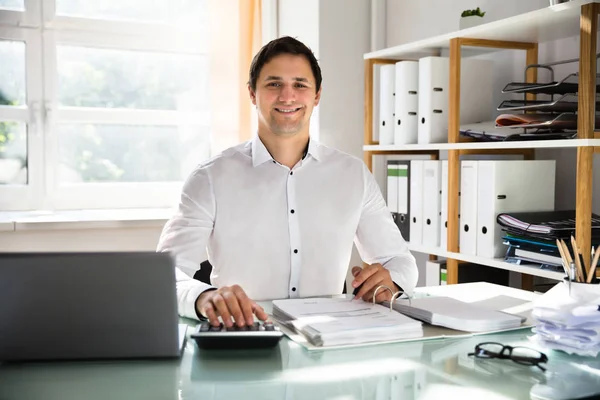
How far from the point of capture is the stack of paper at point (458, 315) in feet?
4.54

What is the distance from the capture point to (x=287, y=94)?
206cm

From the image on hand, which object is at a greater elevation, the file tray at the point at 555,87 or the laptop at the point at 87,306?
the file tray at the point at 555,87

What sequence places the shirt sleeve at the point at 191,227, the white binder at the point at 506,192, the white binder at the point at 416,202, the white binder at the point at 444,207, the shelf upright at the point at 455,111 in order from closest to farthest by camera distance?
1. the shirt sleeve at the point at 191,227
2. the white binder at the point at 506,192
3. the shelf upright at the point at 455,111
4. the white binder at the point at 444,207
5. the white binder at the point at 416,202

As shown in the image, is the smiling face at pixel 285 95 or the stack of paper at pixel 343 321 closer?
the stack of paper at pixel 343 321

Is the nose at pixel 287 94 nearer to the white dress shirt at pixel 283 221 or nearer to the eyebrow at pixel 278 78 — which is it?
the eyebrow at pixel 278 78

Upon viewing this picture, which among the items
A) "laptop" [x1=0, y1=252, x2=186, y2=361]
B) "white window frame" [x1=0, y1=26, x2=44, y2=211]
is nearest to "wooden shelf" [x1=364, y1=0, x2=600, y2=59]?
"laptop" [x1=0, y1=252, x2=186, y2=361]

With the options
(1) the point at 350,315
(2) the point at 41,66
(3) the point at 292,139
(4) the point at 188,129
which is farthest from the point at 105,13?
(1) the point at 350,315

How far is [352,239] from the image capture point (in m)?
2.14

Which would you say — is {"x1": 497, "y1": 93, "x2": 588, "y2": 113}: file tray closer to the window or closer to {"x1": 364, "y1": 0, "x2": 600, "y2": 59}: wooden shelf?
{"x1": 364, "y1": 0, "x2": 600, "y2": 59}: wooden shelf

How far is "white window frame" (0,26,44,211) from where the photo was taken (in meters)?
3.52

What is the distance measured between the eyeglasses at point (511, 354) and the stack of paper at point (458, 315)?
14cm

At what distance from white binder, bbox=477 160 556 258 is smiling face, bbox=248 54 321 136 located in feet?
2.29

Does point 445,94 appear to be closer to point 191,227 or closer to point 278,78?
point 278,78

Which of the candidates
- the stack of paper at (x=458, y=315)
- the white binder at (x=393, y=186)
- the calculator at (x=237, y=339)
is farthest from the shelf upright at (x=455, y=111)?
the calculator at (x=237, y=339)
